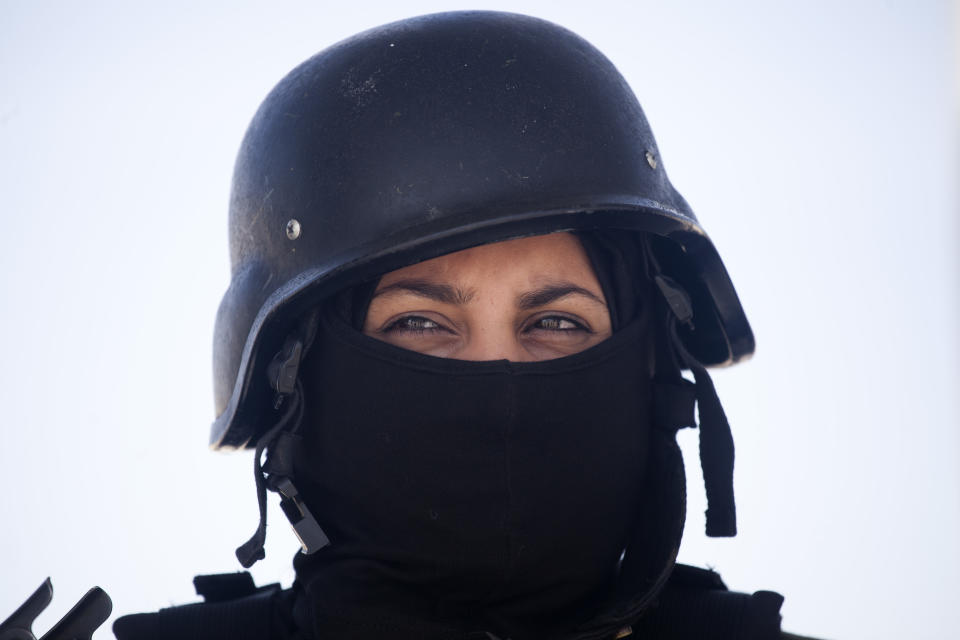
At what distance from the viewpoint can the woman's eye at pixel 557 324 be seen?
2619 millimetres

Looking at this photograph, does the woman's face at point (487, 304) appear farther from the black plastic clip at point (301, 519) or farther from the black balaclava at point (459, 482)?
the black plastic clip at point (301, 519)

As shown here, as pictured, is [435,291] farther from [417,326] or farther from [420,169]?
[420,169]

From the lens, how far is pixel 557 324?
264 cm

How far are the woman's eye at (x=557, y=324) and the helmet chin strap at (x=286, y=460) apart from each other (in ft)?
1.88

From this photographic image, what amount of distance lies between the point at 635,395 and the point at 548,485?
15.3 inches

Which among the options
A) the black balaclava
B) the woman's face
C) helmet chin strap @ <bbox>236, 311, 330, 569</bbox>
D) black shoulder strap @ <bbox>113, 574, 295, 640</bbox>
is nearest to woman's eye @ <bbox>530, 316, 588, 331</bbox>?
the woman's face

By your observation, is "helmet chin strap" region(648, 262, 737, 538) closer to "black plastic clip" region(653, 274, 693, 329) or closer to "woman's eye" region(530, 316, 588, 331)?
"black plastic clip" region(653, 274, 693, 329)

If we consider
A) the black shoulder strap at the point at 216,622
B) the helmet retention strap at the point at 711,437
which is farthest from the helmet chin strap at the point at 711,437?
the black shoulder strap at the point at 216,622

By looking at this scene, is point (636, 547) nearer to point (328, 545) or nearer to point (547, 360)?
point (547, 360)

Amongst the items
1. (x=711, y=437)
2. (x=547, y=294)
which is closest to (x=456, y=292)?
(x=547, y=294)

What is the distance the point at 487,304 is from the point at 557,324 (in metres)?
0.23

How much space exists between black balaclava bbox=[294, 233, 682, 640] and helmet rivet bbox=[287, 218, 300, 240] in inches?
9.0

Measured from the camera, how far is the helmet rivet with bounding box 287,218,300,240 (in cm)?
266

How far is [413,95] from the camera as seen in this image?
263 centimetres
